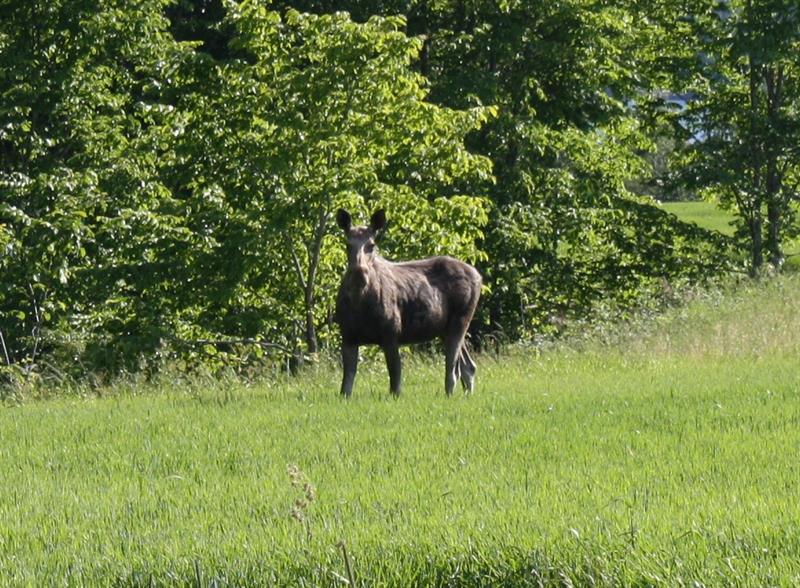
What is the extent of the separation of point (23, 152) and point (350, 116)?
7653 millimetres

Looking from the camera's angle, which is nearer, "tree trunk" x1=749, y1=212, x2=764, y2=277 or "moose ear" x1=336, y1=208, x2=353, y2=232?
→ "moose ear" x1=336, y1=208, x2=353, y2=232

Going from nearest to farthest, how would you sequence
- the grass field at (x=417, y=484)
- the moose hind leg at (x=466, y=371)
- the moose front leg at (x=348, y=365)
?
the grass field at (x=417, y=484)
the moose front leg at (x=348, y=365)
the moose hind leg at (x=466, y=371)

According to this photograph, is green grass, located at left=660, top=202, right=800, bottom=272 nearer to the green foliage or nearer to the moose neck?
the green foliage

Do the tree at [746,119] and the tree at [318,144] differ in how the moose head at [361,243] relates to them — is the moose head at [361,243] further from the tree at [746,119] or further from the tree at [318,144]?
the tree at [746,119]

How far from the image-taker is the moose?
16156mm

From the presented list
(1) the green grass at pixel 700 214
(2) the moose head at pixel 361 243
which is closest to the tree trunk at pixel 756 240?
(2) the moose head at pixel 361 243

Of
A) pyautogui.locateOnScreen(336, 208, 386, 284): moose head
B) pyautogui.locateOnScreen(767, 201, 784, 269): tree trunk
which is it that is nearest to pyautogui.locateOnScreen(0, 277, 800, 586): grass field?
pyautogui.locateOnScreen(336, 208, 386, 284): moose head

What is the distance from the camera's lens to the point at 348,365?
16766 mm

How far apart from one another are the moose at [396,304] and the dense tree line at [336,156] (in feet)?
15.3

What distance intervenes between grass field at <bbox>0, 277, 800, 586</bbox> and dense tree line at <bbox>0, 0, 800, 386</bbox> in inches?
204

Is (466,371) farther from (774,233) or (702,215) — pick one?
(702,215)

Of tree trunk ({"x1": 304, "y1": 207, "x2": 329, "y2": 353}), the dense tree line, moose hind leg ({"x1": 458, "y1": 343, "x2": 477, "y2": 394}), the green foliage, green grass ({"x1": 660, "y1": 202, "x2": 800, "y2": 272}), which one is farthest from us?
green grass ({"x1": 660, "y1": 202, "x2": 800, "y2": 272})

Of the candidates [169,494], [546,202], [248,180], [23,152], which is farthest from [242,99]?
[169,494]

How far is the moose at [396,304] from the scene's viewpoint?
53.0ft
